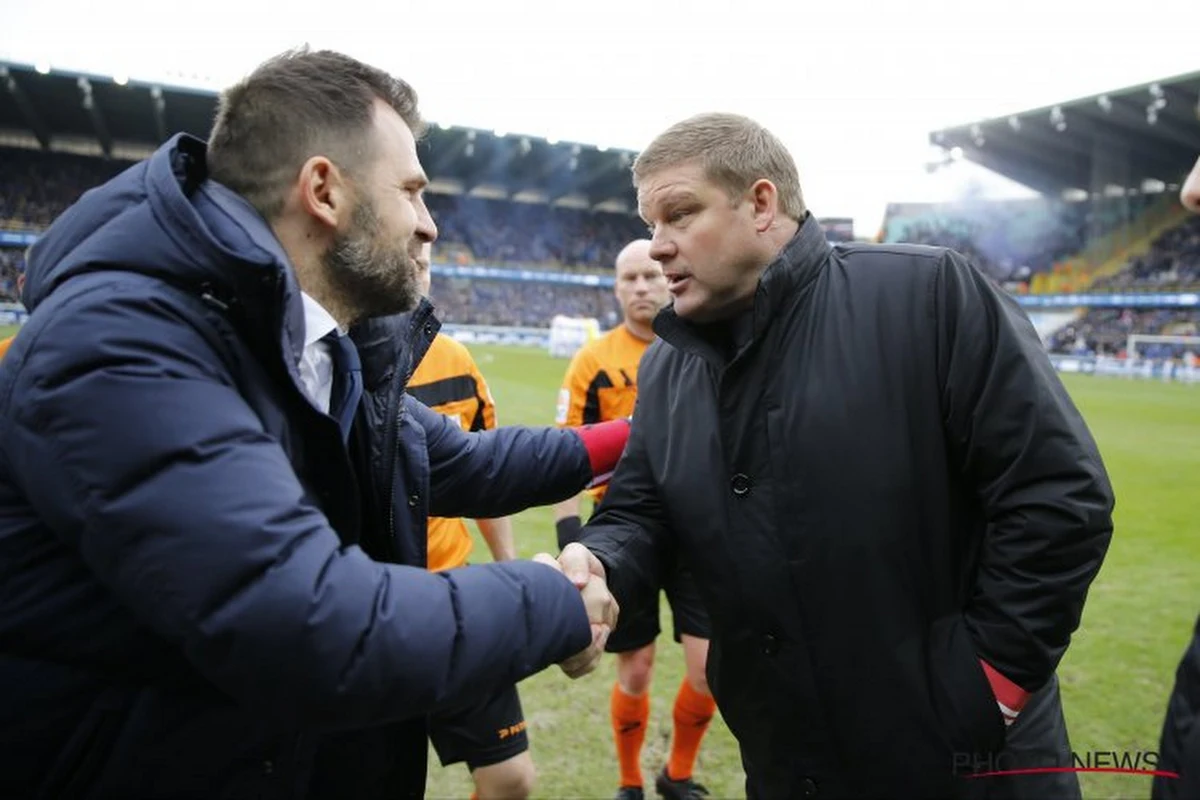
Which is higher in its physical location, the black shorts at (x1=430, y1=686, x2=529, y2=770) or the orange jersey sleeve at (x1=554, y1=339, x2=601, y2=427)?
the orange jersey sleeve at (x1=554, y1=339, x2=601, y2=427)

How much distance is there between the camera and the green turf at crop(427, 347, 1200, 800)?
392cm

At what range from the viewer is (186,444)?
123 centimetres

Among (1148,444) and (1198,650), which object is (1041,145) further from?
(1198,650)

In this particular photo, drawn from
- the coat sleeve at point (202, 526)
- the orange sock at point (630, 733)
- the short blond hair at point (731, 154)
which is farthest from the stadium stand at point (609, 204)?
the coat sleeve at point (202, 526)

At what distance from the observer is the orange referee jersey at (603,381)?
180 inches

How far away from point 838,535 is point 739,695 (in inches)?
20.9

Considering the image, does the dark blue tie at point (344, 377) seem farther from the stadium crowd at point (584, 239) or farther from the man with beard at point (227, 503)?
the stadium crowd at point (584, 239)

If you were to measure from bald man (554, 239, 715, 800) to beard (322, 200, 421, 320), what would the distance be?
5.50 ft

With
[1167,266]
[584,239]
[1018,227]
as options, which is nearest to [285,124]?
[1167,266]

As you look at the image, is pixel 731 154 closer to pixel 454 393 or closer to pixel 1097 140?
pixel 454 393

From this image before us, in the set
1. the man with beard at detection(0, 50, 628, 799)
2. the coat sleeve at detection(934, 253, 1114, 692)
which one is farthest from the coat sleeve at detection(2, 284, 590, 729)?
the coat sleeve at detection(934, 253, 1114, 692)

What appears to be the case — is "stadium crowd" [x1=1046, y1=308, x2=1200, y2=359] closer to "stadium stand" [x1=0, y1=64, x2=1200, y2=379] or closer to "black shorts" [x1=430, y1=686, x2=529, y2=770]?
"stadium stand" [x1=0, y1=64, x2=1200, y2=379]

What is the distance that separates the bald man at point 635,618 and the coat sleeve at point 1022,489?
62.4 inches

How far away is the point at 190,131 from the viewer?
26609 millimetres
